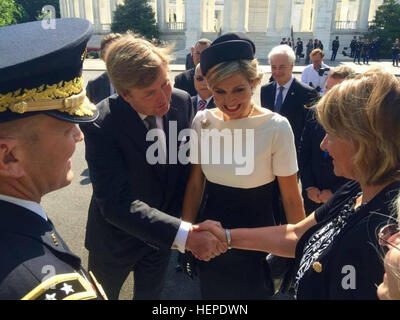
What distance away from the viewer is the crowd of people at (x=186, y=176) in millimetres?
1184

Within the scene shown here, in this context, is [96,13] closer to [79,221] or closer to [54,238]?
[79,221]

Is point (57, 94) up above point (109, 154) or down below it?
above

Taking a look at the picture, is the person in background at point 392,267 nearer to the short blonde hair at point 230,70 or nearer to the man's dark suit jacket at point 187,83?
the short blonde hair at point 230,70

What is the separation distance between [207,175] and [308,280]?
1071 millimetres

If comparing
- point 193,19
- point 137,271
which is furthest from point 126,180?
point 193,19

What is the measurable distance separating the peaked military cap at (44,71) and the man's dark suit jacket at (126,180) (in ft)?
2.65

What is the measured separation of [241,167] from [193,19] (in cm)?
3640

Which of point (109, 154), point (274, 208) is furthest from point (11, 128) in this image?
point (274, 208)

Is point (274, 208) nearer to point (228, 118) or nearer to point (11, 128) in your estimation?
point (228, 118)

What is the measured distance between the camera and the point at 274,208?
2521mm

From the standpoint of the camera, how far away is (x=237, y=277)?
7.66 feet

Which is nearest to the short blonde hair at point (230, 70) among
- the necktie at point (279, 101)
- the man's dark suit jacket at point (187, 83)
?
the necktie at point (279, 101)

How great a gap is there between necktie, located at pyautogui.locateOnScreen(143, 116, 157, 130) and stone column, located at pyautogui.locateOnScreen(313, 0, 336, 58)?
3593cm
